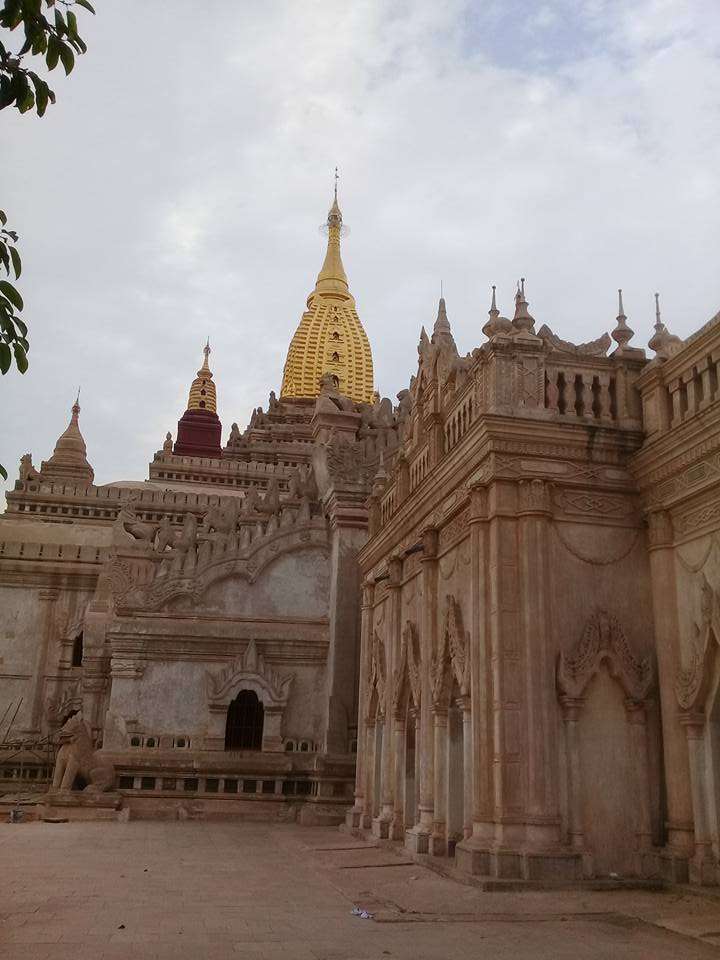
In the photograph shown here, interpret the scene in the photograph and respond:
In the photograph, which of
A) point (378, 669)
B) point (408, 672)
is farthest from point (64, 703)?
point (408, 672)

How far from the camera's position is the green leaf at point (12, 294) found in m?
4.68

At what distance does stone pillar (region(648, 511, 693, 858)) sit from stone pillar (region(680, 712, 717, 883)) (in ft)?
0.42

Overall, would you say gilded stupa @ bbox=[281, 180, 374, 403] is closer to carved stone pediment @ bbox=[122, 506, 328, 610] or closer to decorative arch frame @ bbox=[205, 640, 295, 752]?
carved stone pediment @ bbox=[122, 506, 328, 610]

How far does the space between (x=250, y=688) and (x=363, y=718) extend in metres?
5.47

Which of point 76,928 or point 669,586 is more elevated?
point 669,586

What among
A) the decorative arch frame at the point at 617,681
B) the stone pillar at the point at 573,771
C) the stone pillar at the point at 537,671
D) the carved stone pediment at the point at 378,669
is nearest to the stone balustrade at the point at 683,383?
the stone pillar at the point at 537,671

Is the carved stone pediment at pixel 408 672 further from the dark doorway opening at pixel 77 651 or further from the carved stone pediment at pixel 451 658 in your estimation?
the dark doorway opening at pixel 77 651

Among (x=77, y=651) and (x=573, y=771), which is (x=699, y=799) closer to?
(x=573, y=771)

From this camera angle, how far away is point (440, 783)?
1419 centimetres

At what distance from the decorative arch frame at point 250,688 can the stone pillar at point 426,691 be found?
8440 millimetres

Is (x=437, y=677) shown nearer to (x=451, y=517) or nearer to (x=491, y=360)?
(x=451, y=517)

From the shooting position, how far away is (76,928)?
8.84 m

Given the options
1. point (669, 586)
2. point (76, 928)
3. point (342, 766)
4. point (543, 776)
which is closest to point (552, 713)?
point (543, 776)

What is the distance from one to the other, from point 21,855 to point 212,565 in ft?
37.4
